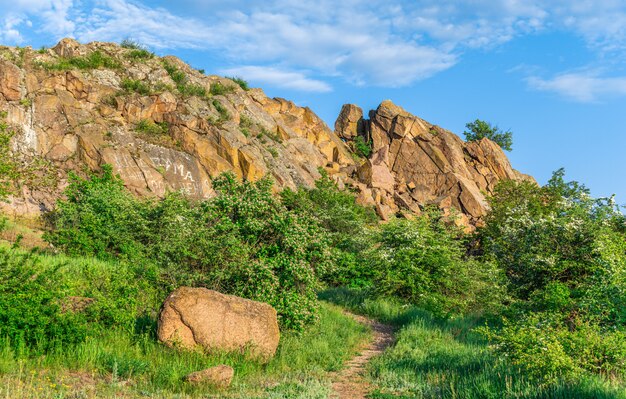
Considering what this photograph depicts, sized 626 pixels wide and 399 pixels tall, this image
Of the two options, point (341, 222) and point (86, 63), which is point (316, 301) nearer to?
point (341, 222)

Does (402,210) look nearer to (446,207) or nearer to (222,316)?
(446,207)

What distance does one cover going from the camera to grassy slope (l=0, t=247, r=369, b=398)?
29.7 feet

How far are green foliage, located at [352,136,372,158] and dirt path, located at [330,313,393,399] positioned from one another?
49.5m

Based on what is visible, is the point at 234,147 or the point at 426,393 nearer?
the point at 426,393

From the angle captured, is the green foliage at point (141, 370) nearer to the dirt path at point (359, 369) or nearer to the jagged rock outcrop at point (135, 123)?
the dirt path at point (359, 369)

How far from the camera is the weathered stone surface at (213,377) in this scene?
9.69 m

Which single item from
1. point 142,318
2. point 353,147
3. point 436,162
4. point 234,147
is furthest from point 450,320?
point 353,147

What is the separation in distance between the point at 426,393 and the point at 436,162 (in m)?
56.1

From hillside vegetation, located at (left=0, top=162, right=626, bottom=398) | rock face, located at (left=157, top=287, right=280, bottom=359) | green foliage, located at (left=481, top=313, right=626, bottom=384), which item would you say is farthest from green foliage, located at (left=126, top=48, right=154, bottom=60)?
green foliage, located at (left=481, top=313, right=626, bottom=384)

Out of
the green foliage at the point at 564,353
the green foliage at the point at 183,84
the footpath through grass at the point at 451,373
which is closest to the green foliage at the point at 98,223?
the footpath through grass at the point at 451,373

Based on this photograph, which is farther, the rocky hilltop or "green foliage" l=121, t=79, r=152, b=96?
"green foliage" l=121, t=79, r=152, b=96

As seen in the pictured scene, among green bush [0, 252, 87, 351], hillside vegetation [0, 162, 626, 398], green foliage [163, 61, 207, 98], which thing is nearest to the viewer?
hillside vegetation [0, 162, 626, 398]

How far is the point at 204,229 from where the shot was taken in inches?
608

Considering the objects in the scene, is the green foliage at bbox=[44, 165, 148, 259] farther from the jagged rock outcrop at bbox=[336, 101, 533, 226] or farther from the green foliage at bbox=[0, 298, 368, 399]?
the jagged rock outcrop at bbox=[336, 101, 533, 226]
